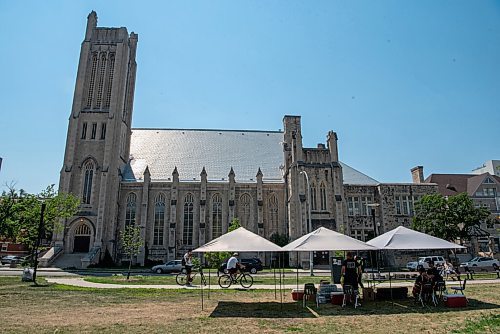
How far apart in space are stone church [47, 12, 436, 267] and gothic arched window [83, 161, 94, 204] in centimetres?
12

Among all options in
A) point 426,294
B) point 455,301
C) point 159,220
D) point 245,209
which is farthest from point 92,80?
point 455,301

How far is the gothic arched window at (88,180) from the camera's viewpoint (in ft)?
145

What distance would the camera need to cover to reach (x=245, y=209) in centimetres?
4731

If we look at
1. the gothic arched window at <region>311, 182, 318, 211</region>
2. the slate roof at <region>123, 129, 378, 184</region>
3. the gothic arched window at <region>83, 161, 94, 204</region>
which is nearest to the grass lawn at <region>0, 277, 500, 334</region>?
the gothic arched window at <region>311, 182, 318, 211</region>

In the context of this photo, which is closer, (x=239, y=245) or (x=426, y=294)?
(x=239, y=245)

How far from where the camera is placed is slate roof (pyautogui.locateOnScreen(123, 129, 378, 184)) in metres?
49.2

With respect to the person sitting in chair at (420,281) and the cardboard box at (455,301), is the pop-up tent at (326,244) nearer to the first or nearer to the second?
the person sitting in chair at (420,281)

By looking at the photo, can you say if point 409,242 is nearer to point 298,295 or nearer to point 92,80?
point 298,295

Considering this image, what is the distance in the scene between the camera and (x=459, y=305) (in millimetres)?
12242

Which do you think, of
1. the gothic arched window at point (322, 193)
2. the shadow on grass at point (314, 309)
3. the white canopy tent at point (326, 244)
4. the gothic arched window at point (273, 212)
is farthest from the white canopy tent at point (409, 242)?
the gothic arched window at point (273, 212)

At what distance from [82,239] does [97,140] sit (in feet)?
41.9

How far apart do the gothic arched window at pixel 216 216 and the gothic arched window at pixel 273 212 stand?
660cm

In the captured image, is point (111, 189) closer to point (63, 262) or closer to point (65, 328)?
point (63, 262)

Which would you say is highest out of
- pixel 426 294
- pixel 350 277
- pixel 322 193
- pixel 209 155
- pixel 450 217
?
pixel 209 155
